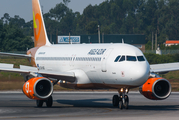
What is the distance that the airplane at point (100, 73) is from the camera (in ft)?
71.6

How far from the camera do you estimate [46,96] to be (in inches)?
928

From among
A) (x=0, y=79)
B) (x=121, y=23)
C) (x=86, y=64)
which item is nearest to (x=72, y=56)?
(x=86, y=64)

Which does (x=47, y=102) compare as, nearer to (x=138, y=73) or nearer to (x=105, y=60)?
(x=105, y=60)

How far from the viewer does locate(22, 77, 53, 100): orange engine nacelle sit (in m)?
23.2

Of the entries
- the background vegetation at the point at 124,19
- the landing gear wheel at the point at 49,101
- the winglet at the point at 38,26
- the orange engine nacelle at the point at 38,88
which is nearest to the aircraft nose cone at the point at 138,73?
the orange engine nacelle at the point at 38,88

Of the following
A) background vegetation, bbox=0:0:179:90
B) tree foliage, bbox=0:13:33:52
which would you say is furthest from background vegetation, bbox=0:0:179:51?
tree foliage, bbox=0:13:33:52

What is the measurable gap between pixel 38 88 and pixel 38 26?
12.3 metres

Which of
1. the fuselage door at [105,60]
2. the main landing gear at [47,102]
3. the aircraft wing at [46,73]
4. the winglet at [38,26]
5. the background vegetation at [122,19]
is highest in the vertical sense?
the background vegetation at [122,19]

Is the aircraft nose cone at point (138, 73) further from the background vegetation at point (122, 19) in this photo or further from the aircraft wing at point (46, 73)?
the background vegetation at point (122, 19)

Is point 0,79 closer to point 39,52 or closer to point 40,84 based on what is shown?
point 39,52

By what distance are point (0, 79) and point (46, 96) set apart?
21.2 meters

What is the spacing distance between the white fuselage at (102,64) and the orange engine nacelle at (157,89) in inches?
97.4

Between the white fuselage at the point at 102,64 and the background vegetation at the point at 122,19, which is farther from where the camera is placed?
the background vegetation at the point at 122,19

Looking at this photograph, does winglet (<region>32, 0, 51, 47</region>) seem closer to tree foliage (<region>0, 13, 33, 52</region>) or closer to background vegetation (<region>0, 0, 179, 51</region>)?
tree foliage (<region>0, 13, 33, 52</region>)
